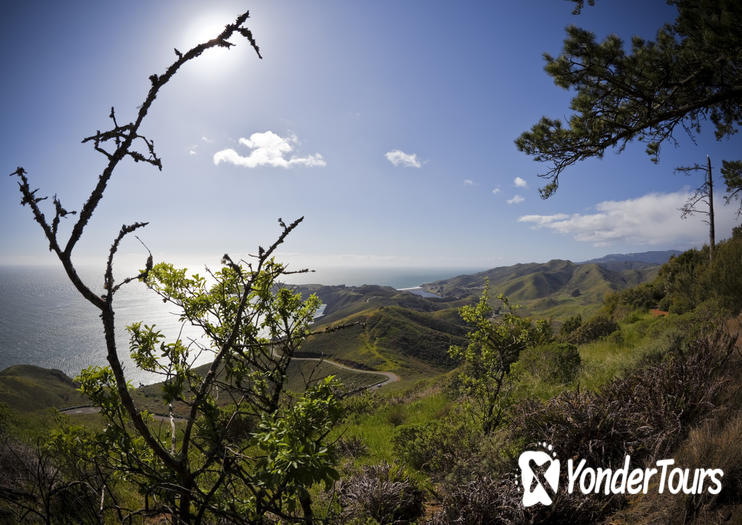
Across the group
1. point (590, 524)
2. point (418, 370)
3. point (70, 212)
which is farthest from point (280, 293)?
point (418, 370)

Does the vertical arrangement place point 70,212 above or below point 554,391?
above

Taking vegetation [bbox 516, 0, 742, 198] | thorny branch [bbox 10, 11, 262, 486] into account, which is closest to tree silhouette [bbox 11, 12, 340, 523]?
thorny branch [bbox 10, 11, 262, 486]

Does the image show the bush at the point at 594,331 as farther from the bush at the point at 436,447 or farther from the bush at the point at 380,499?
the bush at the point at 380,499

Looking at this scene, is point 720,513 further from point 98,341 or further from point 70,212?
point 98,341

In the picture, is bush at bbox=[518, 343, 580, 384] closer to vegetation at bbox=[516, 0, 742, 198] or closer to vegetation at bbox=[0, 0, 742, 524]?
vegetation at bbox=[0, 0, 742, 524]

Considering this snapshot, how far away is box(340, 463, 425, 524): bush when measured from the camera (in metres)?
3.55

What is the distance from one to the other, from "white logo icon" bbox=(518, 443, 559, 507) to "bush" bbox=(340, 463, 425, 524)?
133cm

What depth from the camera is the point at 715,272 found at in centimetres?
1236

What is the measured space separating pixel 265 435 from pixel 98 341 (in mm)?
169414

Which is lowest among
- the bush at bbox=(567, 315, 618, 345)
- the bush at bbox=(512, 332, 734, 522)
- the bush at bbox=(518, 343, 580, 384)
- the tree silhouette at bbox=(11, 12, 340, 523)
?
the bush at bbox=(567, 315, 618, 345)

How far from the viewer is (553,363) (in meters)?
9.92

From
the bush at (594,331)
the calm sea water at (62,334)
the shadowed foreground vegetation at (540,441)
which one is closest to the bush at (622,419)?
the shadowed foreground vegetation at (540,441)

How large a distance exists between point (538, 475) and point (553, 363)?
7.76 metres

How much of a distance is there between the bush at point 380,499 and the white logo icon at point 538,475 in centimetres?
133
